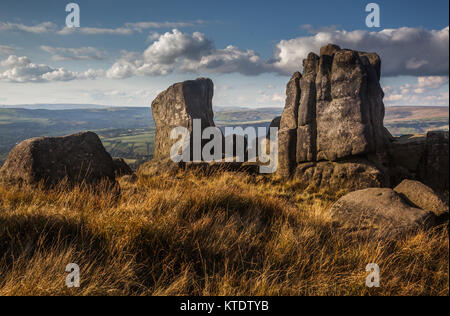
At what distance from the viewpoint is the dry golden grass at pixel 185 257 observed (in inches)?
127

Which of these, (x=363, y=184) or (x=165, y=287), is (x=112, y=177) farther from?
(x=363, y=184)

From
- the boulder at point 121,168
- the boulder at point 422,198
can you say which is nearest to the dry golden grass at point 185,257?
the boulder at point 422,198

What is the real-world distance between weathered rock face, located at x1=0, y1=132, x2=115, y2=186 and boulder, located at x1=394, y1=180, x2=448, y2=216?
29.7ft

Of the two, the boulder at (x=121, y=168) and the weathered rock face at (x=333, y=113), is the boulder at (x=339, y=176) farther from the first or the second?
the boulder at (x=121, y=168)

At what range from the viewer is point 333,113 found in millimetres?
14336

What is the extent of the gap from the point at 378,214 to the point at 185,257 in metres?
5.12

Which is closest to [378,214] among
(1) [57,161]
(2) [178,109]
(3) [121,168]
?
(1) [57,161]

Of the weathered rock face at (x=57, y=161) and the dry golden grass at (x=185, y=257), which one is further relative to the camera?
the weathered rock face at (x=57, y=161)

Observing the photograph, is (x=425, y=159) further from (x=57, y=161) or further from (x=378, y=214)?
(x=57, y=161)

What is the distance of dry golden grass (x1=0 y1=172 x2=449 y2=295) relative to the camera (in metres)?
3.23

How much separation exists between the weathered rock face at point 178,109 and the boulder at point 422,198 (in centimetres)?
1708
